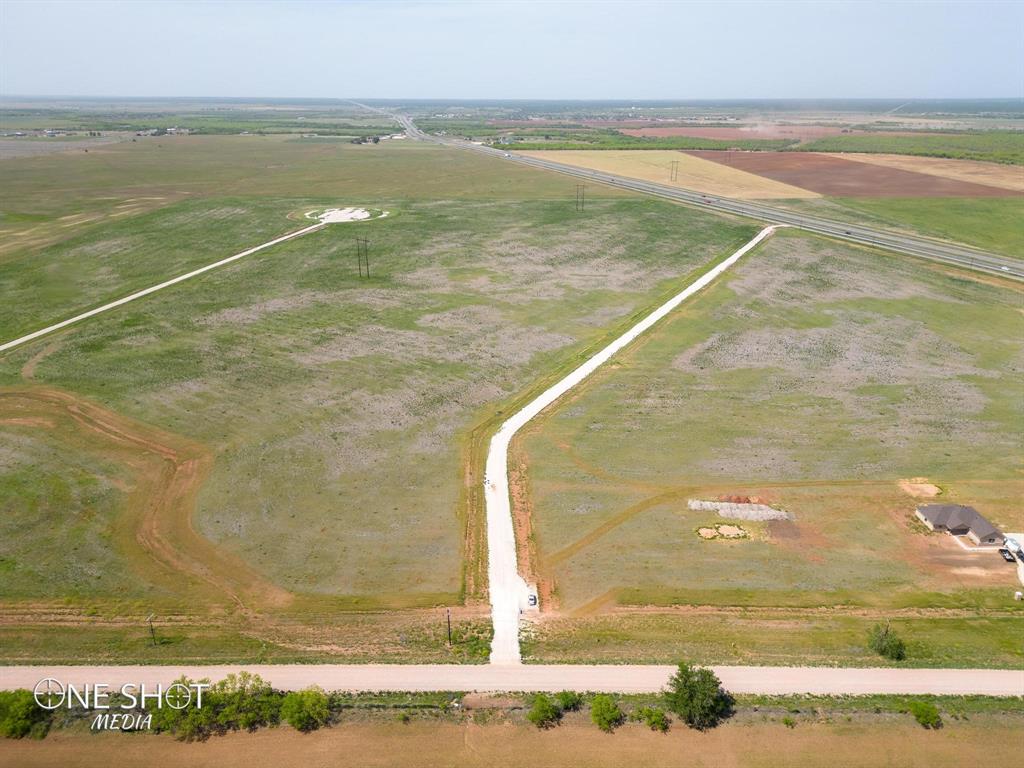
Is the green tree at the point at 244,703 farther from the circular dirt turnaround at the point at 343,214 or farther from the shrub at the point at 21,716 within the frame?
the circular dirt turnaround at the point at 343,214

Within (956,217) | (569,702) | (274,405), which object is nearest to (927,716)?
(569,702)

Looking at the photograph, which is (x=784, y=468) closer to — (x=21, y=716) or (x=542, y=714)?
(x=542, y=714)

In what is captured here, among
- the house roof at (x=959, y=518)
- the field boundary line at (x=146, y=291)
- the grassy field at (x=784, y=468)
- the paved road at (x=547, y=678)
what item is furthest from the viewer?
the field boundary line at (x=146, y=291)

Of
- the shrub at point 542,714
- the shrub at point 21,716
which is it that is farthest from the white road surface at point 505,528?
the shrub at point 21,716

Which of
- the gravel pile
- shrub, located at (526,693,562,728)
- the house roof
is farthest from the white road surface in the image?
the house roof

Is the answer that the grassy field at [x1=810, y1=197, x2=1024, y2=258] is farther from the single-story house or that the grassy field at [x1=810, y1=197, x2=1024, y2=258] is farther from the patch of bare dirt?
the single-story house
